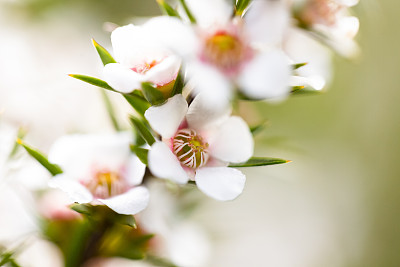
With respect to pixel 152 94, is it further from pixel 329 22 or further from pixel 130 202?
pixel 329 22

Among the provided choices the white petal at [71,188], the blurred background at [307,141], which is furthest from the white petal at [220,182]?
the blurred background at [307,141]

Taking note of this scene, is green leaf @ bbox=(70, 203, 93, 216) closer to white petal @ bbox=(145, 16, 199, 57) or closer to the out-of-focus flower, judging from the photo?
white petal @ bbox=(145, 16, 199, 57)

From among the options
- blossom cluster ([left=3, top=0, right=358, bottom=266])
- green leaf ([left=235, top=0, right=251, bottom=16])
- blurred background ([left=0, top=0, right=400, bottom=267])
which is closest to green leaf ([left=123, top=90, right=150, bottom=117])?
blossom cluster ([left=3, top=0, right=358, bottom=266])

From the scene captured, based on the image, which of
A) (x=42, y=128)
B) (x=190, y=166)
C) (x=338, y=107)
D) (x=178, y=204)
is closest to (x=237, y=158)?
(x=190, y=166)

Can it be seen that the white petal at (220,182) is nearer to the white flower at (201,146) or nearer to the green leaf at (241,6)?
the white flower at (201,146)

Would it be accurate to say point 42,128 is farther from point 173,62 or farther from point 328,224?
point 328,224
